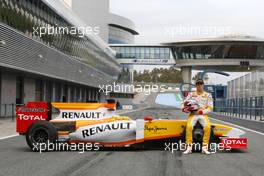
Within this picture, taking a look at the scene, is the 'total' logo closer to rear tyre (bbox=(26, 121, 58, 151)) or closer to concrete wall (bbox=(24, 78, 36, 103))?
rear tyre (bbox=(26, 121, 58, 151))

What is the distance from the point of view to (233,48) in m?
96.5

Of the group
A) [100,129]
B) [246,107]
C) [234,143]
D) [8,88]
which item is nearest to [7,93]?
[8,88]

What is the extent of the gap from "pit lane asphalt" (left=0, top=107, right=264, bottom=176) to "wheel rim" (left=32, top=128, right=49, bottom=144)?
0.33 metres

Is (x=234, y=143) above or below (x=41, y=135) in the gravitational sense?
below

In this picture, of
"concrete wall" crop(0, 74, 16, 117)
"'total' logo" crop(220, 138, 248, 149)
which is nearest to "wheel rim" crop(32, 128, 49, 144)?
"'total' logo" crop(220, 138, 248, 149)

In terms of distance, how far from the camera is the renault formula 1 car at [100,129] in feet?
35.5

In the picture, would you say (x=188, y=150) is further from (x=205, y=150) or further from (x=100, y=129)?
(x=100, y=129)

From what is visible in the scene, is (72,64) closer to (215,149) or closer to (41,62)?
(41,62)

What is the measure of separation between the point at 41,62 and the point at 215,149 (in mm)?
25023

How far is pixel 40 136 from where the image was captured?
35.4 ft

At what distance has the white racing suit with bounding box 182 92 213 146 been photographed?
421 inches

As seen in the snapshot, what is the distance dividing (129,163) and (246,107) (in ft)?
104

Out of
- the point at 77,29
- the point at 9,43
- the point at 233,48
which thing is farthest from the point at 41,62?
the point at 233,48

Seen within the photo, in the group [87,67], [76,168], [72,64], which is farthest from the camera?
[87,67]
